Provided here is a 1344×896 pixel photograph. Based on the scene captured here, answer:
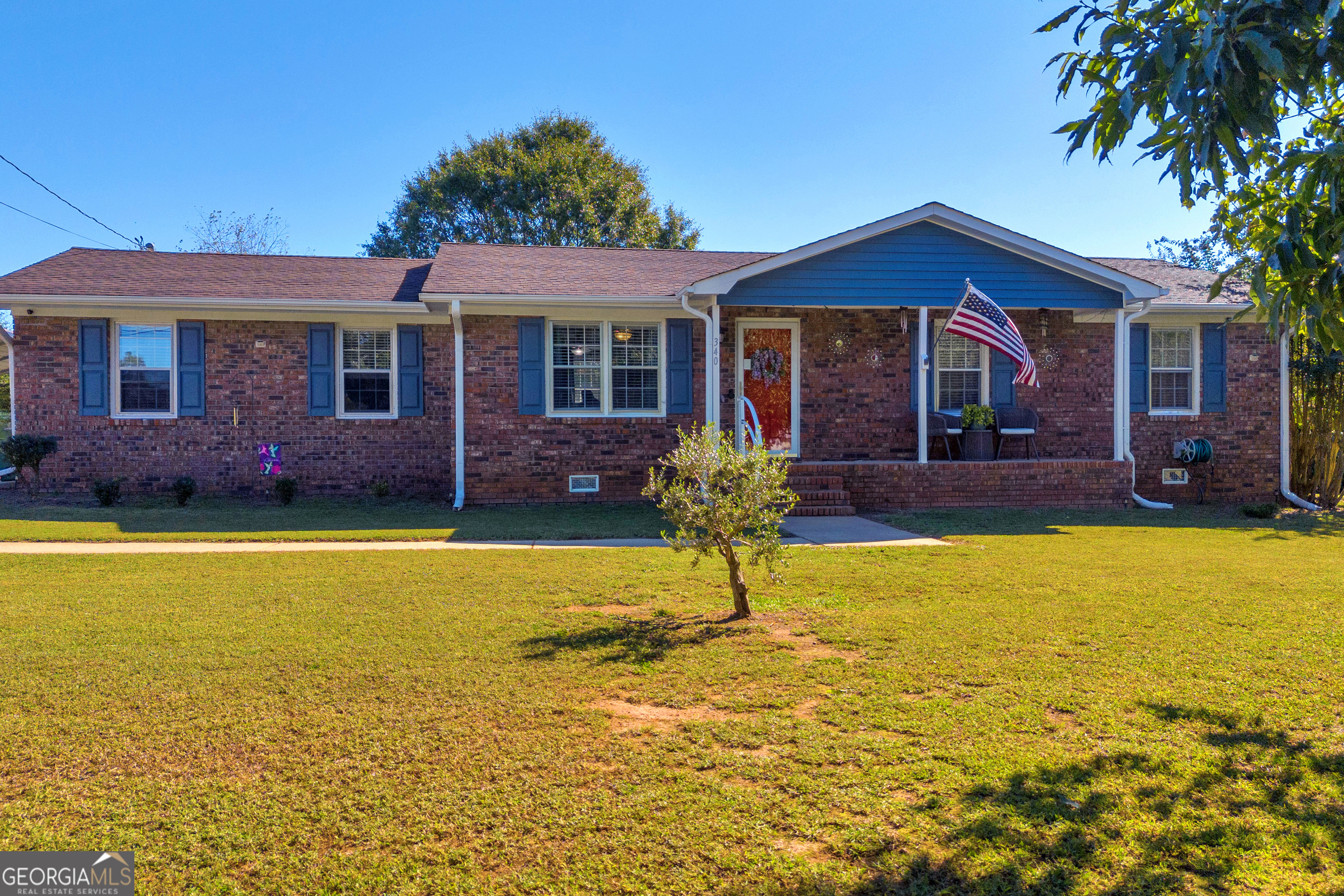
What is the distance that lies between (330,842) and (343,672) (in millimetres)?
1749

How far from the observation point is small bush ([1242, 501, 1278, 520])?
450 inches

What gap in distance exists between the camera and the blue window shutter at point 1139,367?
44.9 feet

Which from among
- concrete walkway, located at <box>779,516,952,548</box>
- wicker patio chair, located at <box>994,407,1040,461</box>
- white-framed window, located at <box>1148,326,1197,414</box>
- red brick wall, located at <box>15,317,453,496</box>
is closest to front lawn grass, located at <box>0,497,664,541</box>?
red brick wall, located at <box>15,317,453,496</box>

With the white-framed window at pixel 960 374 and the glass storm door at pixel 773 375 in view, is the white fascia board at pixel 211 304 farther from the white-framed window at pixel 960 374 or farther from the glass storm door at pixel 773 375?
the white-framed window at pixel 960 374

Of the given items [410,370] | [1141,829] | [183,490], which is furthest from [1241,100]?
[183,490]

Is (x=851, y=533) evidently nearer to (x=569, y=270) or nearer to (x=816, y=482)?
(x=816, y=482)

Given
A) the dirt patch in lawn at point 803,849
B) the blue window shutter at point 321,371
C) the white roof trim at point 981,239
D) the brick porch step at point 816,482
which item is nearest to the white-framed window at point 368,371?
the blue window shutter at point 321,371

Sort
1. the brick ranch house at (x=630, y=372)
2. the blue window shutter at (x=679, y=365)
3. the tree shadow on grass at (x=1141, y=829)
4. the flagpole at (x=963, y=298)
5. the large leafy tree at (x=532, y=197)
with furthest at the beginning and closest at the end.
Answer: the large leafy tree at (x=532, y=197) → the blue window shutter at (x=679, y=365) → the brick ranch house at (x=630, y=372) → the flagpole at (x=963, y=298) → the tree shadow on grass at (x=1141, y=829)

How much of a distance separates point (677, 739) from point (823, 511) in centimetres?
812

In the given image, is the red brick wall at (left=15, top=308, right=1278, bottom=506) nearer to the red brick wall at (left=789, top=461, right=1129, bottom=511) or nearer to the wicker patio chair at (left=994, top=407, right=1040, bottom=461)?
the red brick wall at (left=789, top=461, right=1129, bottom=511)

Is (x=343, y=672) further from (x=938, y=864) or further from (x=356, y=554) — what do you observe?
(x=356, y=554)

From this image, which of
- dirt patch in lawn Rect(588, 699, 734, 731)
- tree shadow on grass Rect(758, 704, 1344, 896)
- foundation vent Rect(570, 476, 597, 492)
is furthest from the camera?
foundation vent Rect(570, 476, 597, 492)

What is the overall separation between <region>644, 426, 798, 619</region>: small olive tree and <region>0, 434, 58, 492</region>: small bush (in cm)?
1075

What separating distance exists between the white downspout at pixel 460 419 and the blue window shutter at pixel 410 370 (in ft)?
3.20
